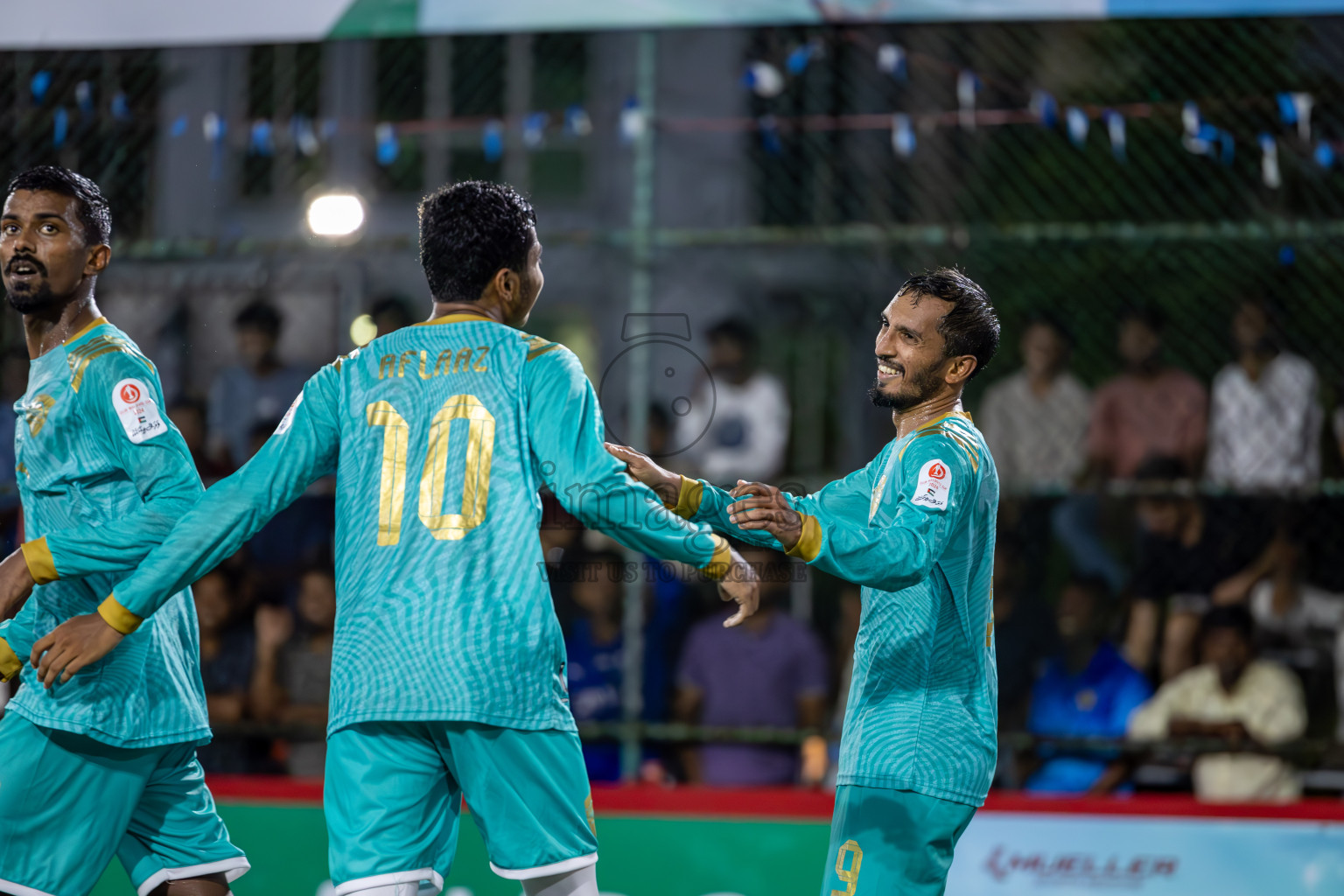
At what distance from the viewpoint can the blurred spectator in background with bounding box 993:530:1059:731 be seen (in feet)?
19.2

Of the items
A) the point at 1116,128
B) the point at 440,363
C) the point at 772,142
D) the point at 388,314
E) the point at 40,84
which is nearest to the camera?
the point at 440,363

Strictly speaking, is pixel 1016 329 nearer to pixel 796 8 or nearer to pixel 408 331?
pixel 796 8

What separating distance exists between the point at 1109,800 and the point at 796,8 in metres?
3.47

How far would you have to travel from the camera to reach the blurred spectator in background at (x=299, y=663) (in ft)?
19.4

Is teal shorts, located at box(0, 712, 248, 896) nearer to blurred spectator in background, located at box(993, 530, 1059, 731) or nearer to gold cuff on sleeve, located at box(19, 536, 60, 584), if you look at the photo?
gold cuff on sleeve, located at box(19, 536, 60, 584)

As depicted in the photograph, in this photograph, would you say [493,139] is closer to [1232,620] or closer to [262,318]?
[262,318]

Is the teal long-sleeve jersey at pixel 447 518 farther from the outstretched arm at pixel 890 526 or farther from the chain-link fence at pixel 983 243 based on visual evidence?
the chain-link fence at pixel 983 243

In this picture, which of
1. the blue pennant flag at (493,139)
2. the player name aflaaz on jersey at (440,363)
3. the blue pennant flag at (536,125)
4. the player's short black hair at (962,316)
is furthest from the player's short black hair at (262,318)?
the player's short black hair at (962,316)

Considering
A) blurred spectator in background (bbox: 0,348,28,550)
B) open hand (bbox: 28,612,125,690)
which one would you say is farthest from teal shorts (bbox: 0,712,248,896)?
blurred spectator in background (bbox: 0,348,28,550)

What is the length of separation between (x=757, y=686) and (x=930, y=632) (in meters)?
2.91

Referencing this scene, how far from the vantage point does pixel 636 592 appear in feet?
18.9

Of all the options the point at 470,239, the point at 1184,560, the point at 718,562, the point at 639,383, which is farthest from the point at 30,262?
the point at 1184,560

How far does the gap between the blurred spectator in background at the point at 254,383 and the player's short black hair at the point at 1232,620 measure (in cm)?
404

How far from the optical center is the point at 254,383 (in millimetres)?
6328
